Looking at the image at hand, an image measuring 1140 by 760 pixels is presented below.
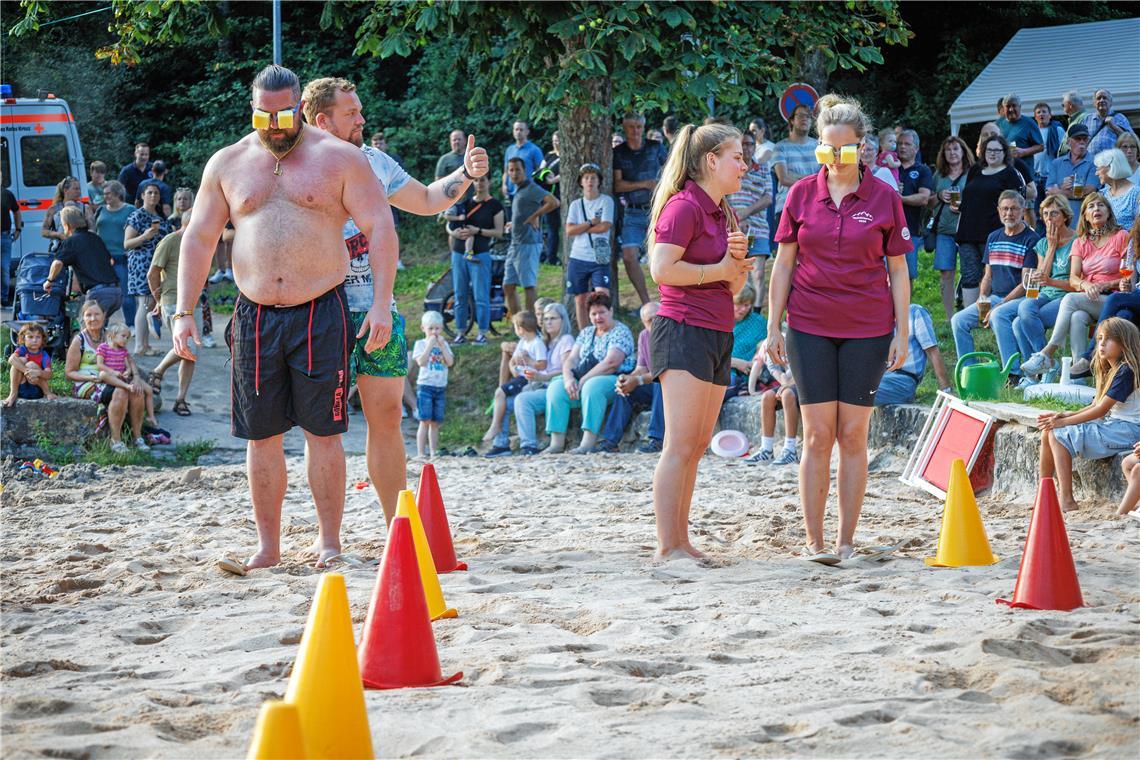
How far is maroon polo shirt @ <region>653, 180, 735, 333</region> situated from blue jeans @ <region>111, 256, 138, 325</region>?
418 inches

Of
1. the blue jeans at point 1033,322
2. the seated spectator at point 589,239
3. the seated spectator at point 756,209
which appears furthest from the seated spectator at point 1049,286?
the seated spectator at point 589,239

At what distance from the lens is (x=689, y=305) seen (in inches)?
215

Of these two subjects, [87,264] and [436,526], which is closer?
[436,526]

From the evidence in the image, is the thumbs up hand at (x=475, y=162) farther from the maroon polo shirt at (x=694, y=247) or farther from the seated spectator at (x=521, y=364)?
the seated spectator at (x=521, y=364)

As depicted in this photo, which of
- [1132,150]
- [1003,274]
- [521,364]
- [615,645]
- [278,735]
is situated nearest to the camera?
[278,735]

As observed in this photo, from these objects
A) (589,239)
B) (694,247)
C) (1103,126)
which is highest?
(1103,126)

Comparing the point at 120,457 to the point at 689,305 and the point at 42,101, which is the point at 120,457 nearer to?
the point at 689,305

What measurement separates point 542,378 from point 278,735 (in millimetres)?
9197

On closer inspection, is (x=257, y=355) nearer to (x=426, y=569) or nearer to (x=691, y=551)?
(x=426, y=569)

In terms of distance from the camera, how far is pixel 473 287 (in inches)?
553

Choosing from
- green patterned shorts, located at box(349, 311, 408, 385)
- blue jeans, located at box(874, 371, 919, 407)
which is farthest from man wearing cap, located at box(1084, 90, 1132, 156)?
green patterned shorts, located at box(349, 311, 408, 385)

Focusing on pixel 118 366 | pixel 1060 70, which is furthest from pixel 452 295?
pixel 1060 70

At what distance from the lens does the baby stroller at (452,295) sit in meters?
14.5

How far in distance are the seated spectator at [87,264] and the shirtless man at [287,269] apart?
8.20 metres
